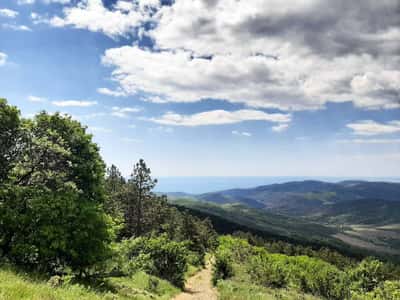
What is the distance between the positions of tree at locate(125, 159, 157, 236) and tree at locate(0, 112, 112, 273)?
3867 centimetres

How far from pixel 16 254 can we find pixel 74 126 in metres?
9.01

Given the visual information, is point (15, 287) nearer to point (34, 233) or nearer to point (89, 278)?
point (34, 233)

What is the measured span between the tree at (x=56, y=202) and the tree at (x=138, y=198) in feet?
127

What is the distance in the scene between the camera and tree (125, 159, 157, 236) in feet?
201

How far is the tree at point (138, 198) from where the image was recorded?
61.1 m

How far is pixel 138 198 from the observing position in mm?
64188

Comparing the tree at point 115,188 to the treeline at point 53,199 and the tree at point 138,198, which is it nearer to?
the tree at point 138,198

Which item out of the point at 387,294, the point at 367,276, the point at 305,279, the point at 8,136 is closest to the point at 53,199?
the point at 8,136

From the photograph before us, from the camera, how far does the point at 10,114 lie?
18922 millimetres

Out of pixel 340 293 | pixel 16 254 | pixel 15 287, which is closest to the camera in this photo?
pixel 15 287

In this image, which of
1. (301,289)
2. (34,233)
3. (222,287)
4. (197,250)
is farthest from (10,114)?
(197,250)

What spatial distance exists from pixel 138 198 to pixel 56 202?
46836mm

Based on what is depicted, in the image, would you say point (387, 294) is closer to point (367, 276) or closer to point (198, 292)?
point (367, 276)

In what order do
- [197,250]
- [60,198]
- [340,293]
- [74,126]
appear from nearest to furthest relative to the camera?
[60,198]
[74,126]
[340,293]
[197,250]
